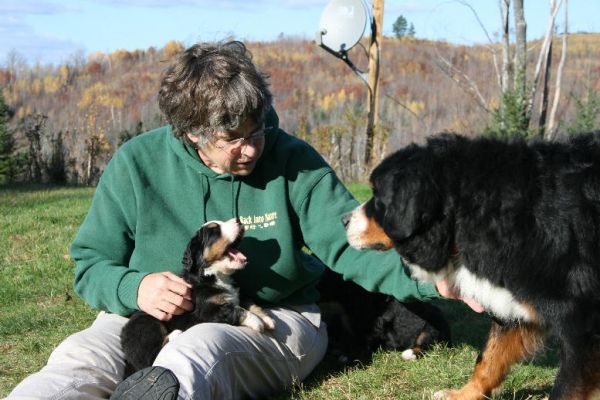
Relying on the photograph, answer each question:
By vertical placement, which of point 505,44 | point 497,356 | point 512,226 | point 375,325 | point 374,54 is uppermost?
point 505,44

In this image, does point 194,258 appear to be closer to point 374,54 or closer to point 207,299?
point 207,299

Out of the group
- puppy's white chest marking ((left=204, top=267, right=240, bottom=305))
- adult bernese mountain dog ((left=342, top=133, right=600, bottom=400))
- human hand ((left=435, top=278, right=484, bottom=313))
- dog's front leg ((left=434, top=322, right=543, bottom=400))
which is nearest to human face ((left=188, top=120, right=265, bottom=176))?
puppy's white chest marking ((left=204, top=267, right=240, bottom=305))

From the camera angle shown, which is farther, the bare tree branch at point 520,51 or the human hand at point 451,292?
the bare tree branch at point 520,51

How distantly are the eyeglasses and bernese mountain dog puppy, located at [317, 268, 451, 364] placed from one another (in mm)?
1280

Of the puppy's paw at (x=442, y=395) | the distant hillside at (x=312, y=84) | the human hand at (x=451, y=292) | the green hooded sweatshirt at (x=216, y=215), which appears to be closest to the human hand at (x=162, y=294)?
the green hooded sweatshirt at (x=216, y=215)

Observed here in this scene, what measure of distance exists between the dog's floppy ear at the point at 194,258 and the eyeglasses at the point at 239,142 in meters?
0.42

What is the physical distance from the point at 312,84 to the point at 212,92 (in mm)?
32417

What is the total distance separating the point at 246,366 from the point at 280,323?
13.2 inches

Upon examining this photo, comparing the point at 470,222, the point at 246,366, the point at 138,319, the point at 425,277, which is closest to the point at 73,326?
the point at 138,319

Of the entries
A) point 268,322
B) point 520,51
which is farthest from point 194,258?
point 520,51

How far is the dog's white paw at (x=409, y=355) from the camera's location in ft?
13.6

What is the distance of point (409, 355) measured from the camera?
163 inches

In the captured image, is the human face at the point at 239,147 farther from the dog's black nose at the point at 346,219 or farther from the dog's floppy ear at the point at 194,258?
the dog's black nose at the point at 346,219

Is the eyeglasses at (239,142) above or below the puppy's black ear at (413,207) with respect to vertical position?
above
